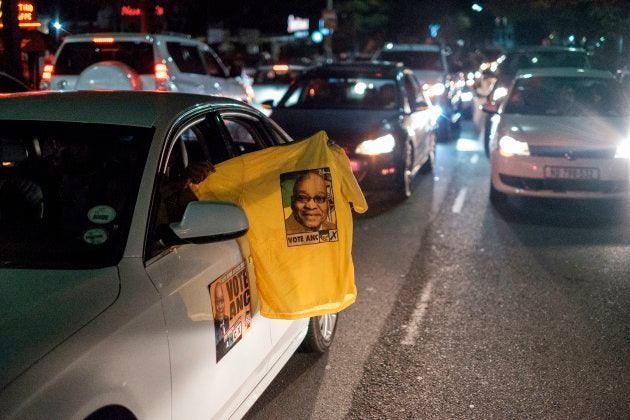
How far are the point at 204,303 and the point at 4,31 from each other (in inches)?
482

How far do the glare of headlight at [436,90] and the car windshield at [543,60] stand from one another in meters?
2.36

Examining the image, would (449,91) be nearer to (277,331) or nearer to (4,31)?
(4,31)

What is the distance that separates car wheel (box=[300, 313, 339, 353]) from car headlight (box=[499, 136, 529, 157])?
16.7 feet

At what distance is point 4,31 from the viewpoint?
1430 cm

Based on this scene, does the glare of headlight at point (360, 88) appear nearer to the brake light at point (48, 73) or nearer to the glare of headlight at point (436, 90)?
the brake light at point (48, 73)

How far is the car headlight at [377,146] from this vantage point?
10547 millimetres

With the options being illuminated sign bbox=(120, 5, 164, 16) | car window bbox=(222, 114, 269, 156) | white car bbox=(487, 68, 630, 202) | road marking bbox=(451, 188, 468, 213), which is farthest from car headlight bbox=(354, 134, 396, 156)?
illuminated sign bbox=(120, 5, 164, 16)

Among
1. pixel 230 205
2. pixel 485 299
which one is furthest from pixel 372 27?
pixel 230 205

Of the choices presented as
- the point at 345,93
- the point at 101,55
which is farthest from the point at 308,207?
the point at 101,55

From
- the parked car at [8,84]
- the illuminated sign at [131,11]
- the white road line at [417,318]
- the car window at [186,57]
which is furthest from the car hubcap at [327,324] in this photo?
the illuminated sign at [131,11]

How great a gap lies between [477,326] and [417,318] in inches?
17.3

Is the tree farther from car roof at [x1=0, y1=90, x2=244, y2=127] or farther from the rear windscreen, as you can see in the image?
car roof at [x1=0, y1=90, x2=244, y2=127]

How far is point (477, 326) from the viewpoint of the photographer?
6180mm

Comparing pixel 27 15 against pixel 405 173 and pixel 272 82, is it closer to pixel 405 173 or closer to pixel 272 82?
pixel 405 173
